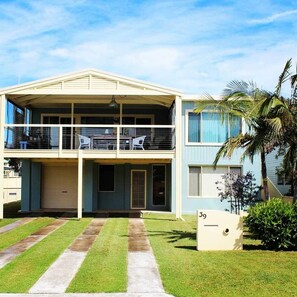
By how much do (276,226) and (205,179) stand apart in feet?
34.1

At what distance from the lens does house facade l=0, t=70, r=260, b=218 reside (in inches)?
704

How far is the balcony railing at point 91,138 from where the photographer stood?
1836 cm

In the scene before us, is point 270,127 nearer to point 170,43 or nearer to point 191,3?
point 191,3

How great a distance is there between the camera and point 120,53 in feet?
61.5

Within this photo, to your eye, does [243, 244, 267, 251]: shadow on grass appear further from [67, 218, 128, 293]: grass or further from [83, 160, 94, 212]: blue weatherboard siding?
[83, 160, 94, 212]: blue weatherboard siding

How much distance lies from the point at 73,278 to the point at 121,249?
310 cm

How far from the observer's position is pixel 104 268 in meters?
8.48

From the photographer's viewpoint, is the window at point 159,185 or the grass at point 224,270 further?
the window at point 159,185

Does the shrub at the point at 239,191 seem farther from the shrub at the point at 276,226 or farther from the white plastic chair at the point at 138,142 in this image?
the shrub at the point at 276,226

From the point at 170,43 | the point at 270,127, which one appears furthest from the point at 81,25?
the point at 270,127

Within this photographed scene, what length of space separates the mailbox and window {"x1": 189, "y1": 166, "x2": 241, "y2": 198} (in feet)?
33.0

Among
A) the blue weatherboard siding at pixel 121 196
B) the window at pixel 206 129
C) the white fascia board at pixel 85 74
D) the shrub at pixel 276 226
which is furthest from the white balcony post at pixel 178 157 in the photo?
the shrub at pixel 276 226

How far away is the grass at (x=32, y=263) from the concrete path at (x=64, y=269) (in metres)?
0.13

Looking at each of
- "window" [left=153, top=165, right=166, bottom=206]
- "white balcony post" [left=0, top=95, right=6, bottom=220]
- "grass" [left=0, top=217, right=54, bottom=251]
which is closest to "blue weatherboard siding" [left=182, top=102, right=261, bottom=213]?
"window" [left=153, top=165, right=166, bottom=206]
